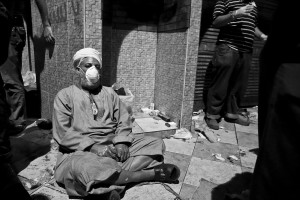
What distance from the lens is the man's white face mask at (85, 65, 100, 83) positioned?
2.59 metres

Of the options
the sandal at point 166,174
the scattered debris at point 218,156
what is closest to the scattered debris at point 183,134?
the scattered debris at point 218,156

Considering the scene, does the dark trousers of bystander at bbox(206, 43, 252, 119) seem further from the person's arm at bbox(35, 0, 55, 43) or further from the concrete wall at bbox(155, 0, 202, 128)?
the person's arm at bbox(35, 0, 55, 43)

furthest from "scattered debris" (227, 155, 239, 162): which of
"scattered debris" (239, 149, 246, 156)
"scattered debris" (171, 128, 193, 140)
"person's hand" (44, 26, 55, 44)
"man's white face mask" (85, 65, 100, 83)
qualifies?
"person's hand" (44, 26, 55, 44)

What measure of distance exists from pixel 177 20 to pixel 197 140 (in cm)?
212

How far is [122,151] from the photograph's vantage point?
237 cm

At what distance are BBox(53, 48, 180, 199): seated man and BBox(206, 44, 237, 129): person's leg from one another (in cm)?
207

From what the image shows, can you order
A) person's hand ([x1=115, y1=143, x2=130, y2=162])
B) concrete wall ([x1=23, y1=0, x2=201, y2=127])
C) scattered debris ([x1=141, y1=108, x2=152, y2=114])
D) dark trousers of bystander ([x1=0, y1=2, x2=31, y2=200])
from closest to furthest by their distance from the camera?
1. dark trousers of bystander ([x1=0, y1=2, x2=31, y2=200])
2. person's hand ([x1=115, y1=143, x2=130, y2=162])
3. concrete wall ([x1=23, y1=0, x2=201, y2=127])
4. scattered debris ([x1=141, y1=108, x2=152, y2=114])

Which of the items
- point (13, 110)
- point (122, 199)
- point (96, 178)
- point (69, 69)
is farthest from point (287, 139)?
point (13, 110)

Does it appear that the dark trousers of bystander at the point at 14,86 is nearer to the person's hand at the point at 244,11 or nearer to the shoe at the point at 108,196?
the shoe at the point at 108,196

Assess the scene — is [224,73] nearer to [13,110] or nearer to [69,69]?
[69,69]

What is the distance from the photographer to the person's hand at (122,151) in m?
2.35

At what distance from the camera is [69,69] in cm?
343

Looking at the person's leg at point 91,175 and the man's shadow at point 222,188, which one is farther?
the man's shadow at point 222,188

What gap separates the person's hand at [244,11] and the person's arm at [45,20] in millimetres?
3157
